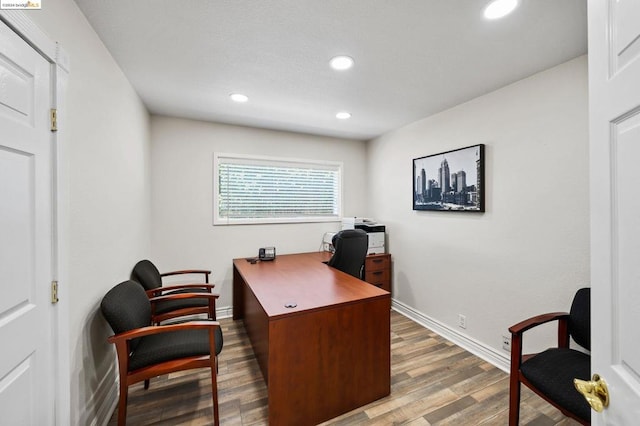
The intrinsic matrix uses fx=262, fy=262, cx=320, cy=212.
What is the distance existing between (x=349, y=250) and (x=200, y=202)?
6.29 ft

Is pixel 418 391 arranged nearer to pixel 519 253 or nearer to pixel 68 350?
pixel 519 253

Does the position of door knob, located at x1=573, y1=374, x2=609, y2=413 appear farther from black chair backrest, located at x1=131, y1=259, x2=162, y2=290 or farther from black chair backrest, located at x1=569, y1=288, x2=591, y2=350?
black chair backrest, located at x1=131, y1=259, x2=162, y2=290

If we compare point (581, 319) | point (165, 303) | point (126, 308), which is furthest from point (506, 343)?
point (165, 303)

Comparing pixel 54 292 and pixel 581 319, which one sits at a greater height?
pixel 54 292

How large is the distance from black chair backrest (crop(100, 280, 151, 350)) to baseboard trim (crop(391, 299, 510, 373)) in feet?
9.14

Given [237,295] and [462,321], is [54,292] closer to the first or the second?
[237,295]

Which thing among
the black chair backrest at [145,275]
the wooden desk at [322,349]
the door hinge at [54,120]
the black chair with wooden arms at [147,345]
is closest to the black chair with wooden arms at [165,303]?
the black chair backrest at [145,275]

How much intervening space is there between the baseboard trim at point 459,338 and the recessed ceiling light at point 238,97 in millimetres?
3082

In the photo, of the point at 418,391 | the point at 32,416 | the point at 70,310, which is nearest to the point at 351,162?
the point at 418,391

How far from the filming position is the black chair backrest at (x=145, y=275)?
2.31 meters

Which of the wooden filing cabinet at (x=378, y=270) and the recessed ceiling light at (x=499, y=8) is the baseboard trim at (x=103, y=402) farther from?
the recessed ceiling light at (x=499, y=8)

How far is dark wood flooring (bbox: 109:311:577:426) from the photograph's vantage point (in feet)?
5.65

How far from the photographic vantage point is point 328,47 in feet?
Result: 5.68

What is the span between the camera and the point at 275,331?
1551 mm
